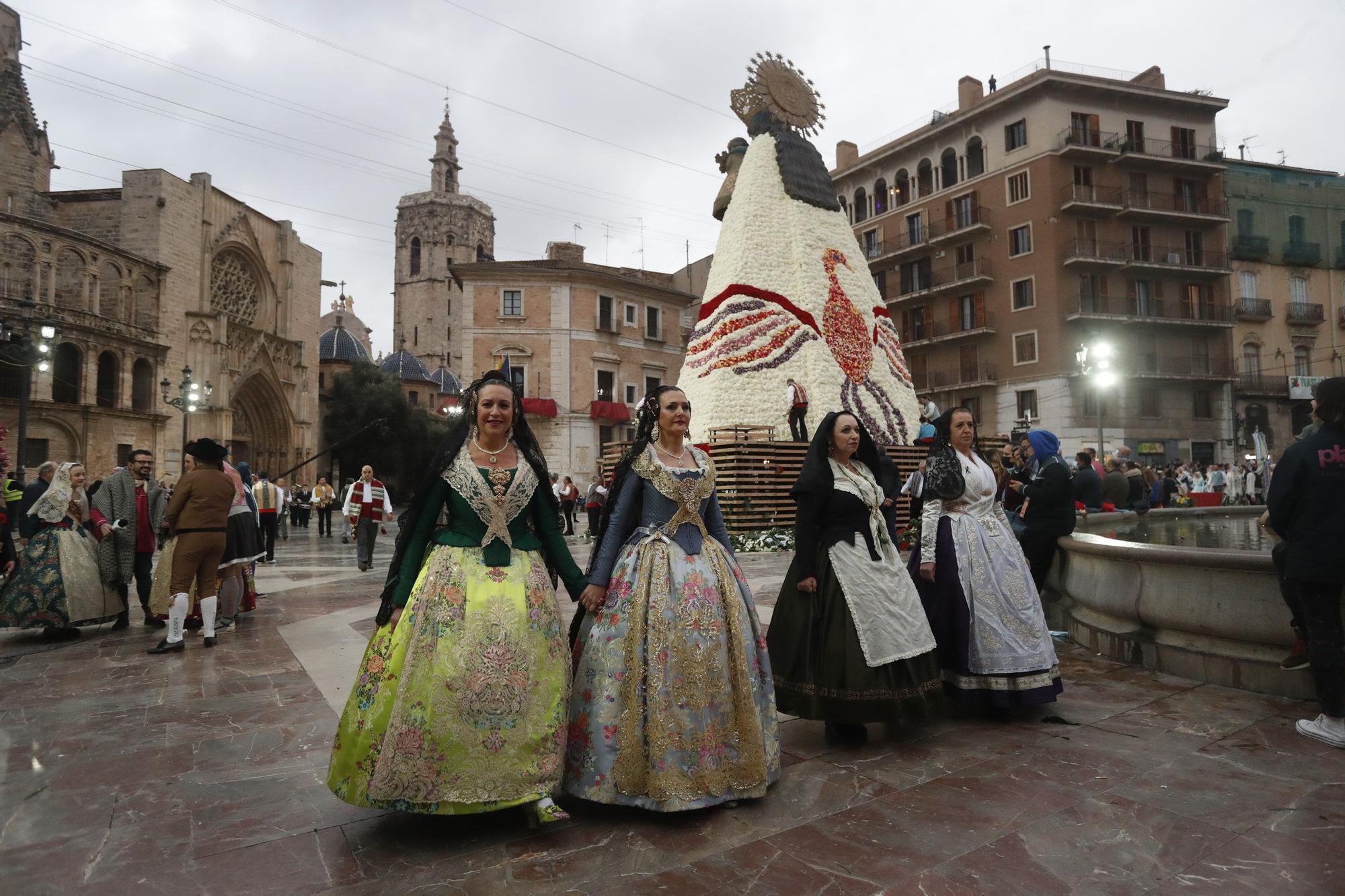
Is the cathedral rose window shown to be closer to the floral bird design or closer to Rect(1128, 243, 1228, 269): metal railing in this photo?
the floral bird design

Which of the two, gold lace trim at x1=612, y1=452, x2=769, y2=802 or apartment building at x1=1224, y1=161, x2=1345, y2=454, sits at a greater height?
apartment building at x1=1224, y1=161, x2=1345, y2=454

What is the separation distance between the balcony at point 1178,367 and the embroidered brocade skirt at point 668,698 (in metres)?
31.9

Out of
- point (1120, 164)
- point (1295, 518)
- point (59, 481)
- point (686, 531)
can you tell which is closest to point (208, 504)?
point (59, 481)

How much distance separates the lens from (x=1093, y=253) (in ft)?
96.1

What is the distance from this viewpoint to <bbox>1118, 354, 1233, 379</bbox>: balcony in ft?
97.2

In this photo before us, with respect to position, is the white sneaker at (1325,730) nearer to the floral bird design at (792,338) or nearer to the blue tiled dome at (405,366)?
the floral bird design at (792,338)

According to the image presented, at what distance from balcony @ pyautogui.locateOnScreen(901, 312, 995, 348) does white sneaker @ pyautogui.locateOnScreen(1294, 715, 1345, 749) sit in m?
29.4

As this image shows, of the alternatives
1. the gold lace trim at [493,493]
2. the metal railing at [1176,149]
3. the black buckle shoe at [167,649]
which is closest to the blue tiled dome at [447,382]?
the metal railing at [1176,149]

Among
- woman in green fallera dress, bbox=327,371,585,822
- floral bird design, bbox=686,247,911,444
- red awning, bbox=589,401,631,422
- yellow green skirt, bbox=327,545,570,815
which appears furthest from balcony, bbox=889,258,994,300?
yellow green skirt, bbox=327,545,570,815

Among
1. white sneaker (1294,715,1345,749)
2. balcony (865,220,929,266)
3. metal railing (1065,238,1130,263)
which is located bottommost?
white sneaker (1294,715,1345,749)

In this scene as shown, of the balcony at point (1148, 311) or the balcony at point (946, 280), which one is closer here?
the balcony at point (1148, 311)

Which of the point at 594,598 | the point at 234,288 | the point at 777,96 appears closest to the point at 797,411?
the point at 777,96

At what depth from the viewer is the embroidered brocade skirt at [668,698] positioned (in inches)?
110

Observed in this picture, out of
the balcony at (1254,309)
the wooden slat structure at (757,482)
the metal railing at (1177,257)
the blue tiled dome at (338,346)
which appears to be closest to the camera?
the wooden slat structure at (757,482)
